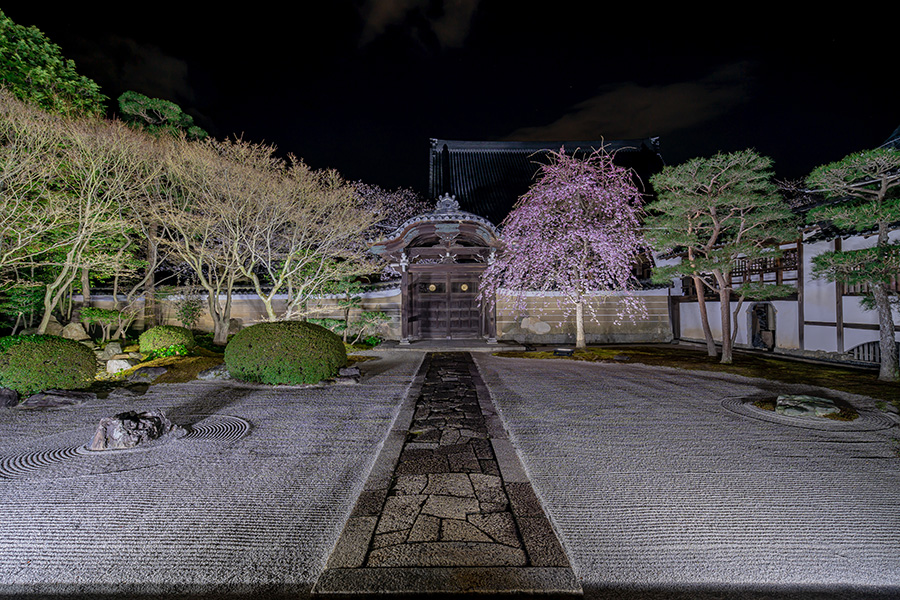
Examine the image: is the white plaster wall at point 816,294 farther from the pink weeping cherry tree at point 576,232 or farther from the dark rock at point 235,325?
the dark rock at point 235,325

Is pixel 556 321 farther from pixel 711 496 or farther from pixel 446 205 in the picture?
pixel 711 496

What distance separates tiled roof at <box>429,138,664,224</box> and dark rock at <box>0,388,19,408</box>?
15687 millimetres

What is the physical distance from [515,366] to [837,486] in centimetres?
693

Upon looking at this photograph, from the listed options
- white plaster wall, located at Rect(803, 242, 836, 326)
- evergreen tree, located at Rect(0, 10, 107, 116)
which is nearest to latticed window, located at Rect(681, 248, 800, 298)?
white plaster wall, located at Rect(803, 242, 836, 326)

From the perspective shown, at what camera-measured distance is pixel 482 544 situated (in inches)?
110

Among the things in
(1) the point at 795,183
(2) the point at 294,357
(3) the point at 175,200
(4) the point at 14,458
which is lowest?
(4) the point at 14,458

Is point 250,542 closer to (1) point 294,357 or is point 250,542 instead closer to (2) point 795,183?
(1) point 294,357

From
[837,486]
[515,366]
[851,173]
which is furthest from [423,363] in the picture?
[851,173]

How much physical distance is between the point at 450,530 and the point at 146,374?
8.13m

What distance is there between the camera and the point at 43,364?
6.88 metres

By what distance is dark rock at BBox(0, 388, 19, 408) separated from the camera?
6371mm

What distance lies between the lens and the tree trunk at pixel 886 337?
7684 millimetres

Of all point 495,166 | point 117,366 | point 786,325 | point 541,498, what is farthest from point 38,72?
point 786,325

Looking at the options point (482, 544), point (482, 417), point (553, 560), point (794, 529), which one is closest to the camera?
point (553, 560)
